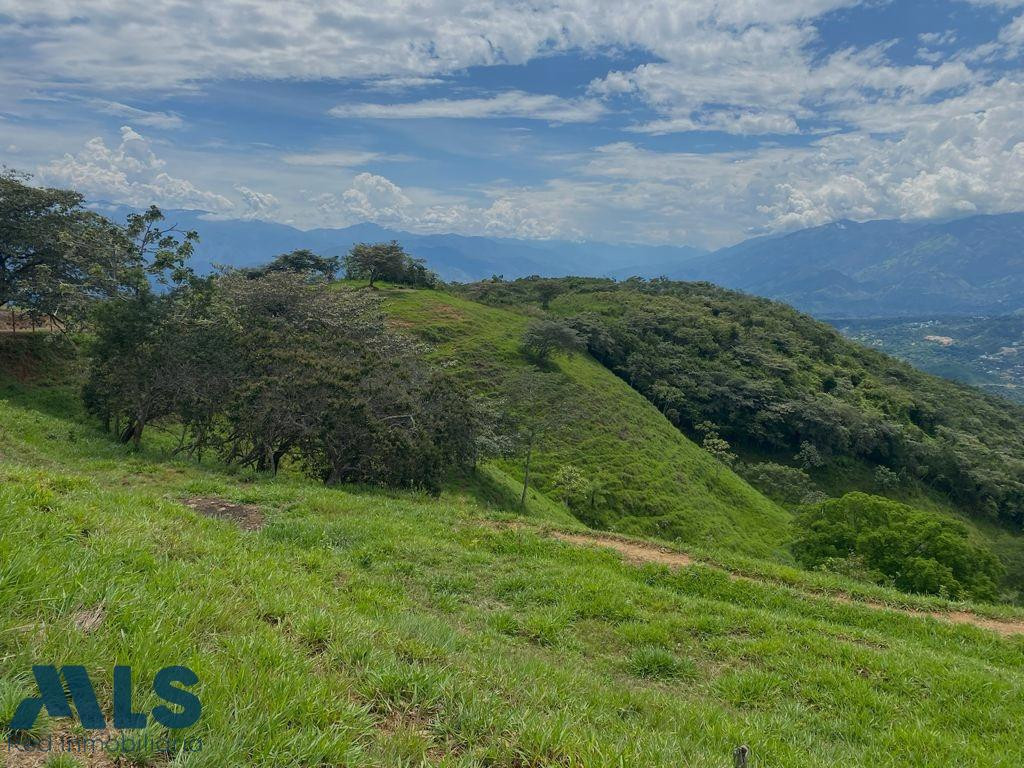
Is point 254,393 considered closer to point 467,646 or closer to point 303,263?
point 467,646

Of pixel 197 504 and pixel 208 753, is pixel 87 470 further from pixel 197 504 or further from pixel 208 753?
pixel 208 753

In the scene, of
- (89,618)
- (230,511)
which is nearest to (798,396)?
(230,511)

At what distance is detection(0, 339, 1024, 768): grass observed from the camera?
136 inches

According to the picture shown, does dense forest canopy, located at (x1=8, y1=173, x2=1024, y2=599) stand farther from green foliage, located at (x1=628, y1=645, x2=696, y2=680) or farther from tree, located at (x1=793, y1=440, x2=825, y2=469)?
green foliage, located at (x1=628, y1=645, x2=696, y2=680)

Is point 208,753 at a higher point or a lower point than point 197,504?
higher

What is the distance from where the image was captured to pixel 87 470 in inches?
587

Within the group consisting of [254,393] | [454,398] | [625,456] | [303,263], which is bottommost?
[625,456]

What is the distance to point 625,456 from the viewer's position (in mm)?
48719

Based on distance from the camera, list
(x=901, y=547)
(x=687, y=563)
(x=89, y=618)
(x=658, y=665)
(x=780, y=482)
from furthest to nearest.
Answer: (x=780, y=482), (x=901, y=547), (x=687, y=563), (x=658, y=665), (x=89, y=618)

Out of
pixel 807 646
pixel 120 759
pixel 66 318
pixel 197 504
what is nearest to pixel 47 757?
pixel 120 759

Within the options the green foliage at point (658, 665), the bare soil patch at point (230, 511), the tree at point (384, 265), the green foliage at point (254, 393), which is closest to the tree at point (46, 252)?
the green foliage at point (254, 393)

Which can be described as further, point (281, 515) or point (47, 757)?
point (281, 515)

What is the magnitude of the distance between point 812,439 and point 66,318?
278 feet

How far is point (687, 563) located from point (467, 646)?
8.12 metres
